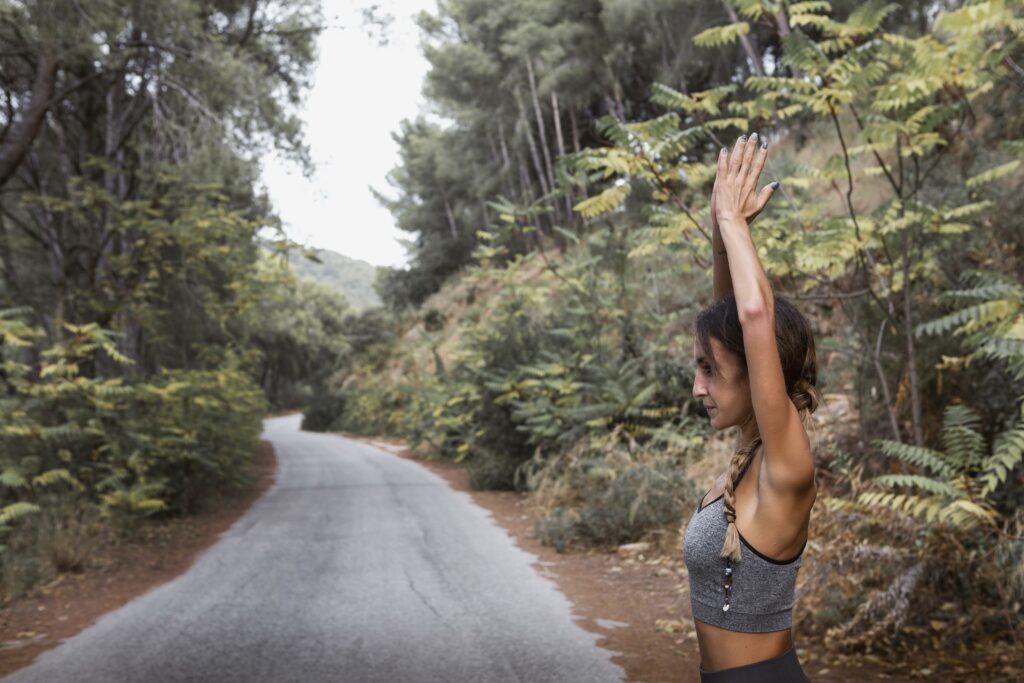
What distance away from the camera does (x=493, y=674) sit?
16.1ft

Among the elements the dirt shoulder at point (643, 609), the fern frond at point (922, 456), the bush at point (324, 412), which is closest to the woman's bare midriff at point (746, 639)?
the dirt shoulder at point (643, 609)

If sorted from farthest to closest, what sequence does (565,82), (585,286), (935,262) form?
(565,82)
(585,286)
(935,262)

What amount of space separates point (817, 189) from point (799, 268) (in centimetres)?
1284

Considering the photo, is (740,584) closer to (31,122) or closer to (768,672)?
(768,672)

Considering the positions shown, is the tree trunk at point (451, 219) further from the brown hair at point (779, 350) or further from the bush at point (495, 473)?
the brown hair at point (779, 350)

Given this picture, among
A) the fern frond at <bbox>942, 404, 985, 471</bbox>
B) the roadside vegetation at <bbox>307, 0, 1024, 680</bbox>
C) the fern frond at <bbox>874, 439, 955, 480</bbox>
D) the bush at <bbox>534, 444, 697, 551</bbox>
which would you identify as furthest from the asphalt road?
the fern frond at <bbox>942, 404, 985, 471</bbox>

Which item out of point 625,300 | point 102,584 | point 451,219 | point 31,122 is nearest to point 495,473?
point 625,300

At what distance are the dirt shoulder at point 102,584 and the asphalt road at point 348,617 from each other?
231mm

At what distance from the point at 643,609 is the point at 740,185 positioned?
5.46m

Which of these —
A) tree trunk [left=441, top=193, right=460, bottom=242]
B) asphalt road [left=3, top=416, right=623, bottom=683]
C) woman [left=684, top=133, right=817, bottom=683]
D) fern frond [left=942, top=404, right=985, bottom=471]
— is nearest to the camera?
woman [left=684, top=133, right=817, bottom=683]

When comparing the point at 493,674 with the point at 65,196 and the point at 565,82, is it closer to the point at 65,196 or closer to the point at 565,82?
the point at 65,196

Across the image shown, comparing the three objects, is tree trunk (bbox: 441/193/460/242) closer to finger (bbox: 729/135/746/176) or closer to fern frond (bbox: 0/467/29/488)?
fern frond (bbox: 0/467/29/488)

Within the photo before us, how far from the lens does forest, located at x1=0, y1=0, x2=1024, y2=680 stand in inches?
216

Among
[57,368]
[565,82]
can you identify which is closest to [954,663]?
[57,368]
